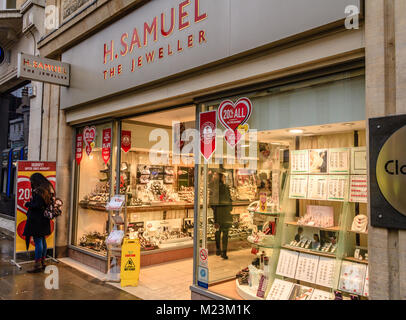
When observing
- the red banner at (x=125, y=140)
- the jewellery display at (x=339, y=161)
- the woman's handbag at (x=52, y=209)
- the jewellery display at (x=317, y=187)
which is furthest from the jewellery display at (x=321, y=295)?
the woman's handbag at (x=52, y=209)

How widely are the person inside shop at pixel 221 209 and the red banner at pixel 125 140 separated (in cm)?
274

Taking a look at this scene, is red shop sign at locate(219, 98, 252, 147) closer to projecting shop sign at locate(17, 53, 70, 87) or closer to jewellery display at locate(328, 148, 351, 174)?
jewellery display at locate(328, 148, 351, 174)

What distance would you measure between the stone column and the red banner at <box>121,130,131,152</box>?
5004 mm

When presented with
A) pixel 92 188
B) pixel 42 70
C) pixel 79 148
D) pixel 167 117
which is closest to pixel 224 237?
pixel 167 117

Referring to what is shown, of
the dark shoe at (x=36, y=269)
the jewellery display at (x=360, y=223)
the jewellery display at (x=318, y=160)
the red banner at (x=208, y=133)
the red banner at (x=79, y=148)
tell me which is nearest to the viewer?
the jewellery display at (x=360, y=223)

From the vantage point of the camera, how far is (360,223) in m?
3.68

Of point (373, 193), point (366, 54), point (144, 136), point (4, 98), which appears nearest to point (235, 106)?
point (366, 54)

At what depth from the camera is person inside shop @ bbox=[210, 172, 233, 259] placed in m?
4.89

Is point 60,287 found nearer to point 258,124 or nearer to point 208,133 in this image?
point 208,133

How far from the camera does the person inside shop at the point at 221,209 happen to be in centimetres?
489

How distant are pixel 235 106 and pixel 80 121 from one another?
4646mm

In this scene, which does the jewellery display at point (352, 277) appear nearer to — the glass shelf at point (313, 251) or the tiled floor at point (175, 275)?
the glass shelf at point (313, 251)

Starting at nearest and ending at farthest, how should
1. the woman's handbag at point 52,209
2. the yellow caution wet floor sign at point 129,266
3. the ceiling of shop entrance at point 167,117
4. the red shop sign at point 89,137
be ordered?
the yellow caution wet floor sign at point 129,266 → the ceiling of shop entrance at point 167,117 → the woman's handbag at point 52,209 → the red shop sign at point 89,137

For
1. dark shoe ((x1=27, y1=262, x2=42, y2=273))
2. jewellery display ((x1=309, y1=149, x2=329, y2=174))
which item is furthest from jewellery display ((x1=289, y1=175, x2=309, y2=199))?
dark shoe ((x1=27, y1=262, x2=42, y2=273))
